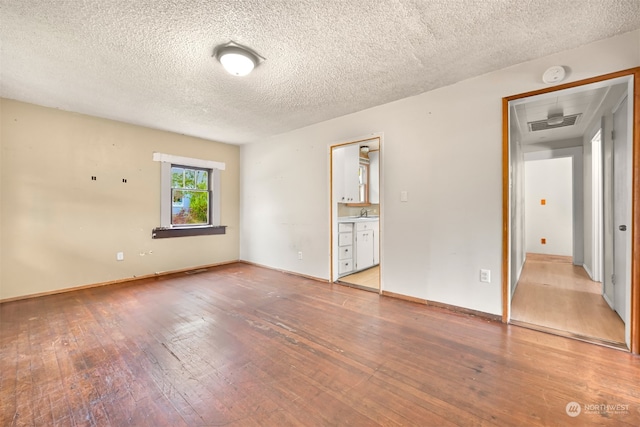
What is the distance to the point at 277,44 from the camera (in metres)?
2.15

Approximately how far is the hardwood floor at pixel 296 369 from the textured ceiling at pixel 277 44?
8.04 ft

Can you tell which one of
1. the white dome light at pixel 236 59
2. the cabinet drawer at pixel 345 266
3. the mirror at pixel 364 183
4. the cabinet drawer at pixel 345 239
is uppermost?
the white dome light at pixel 236 59

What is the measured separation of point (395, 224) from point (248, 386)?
237 cm

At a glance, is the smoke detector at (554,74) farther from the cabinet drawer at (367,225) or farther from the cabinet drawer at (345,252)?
the cabinet drawer at (345,252)

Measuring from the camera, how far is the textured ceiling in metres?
1.78

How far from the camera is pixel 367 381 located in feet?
5.48

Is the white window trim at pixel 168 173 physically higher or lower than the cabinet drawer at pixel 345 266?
higher

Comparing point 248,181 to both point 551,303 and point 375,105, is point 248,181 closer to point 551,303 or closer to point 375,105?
point 375,105

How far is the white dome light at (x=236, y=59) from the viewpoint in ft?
7.17

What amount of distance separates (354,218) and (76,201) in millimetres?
4264

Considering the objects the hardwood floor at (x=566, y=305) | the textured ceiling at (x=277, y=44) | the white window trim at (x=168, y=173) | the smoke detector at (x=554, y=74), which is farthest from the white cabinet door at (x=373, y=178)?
the smoke detector at (x=554, y=74)

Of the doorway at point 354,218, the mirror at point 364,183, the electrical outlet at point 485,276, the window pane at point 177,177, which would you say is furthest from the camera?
the mirror at point 364,183

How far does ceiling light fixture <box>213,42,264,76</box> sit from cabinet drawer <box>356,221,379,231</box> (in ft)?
9.79

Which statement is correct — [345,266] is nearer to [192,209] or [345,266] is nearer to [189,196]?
[192,209]
